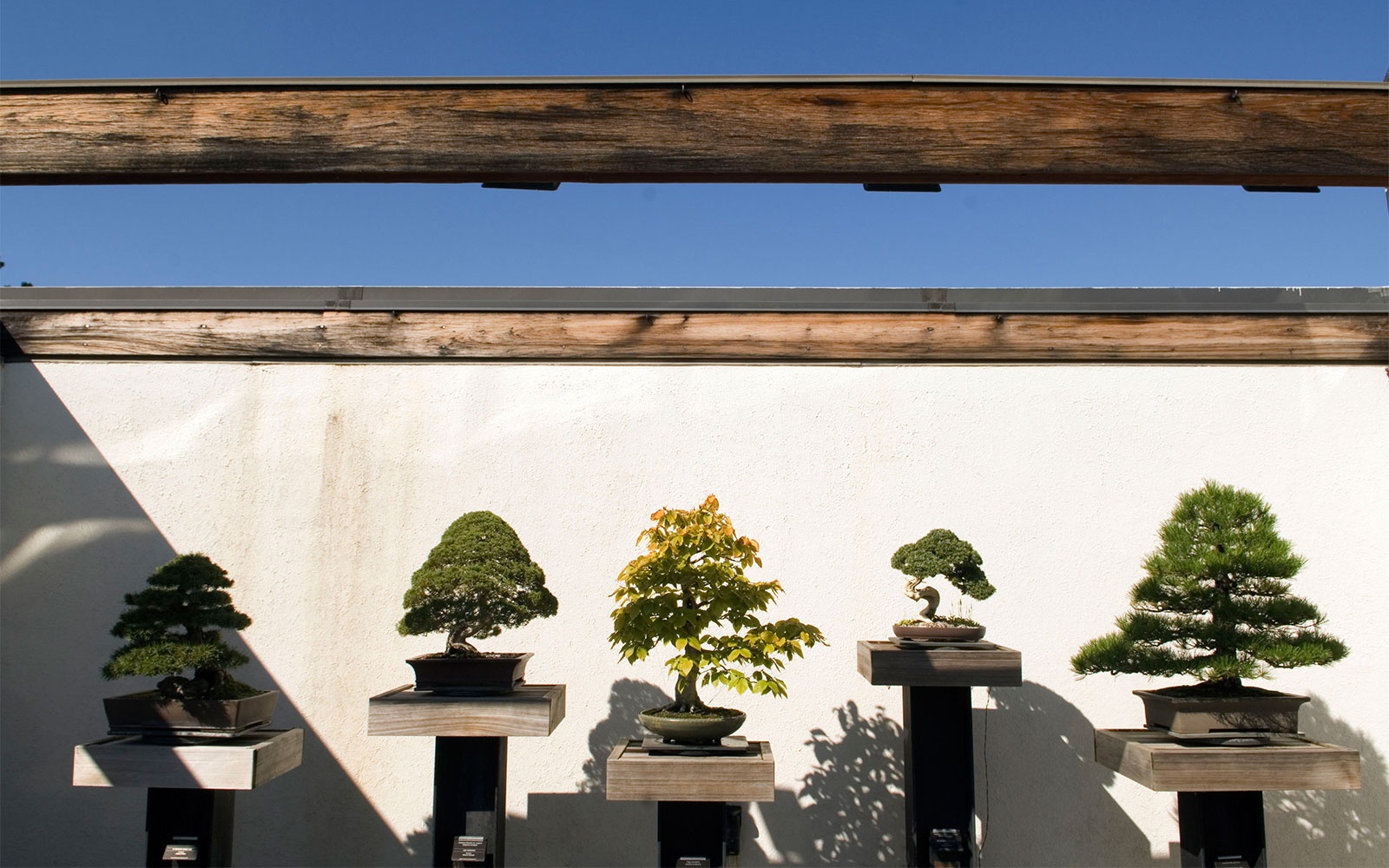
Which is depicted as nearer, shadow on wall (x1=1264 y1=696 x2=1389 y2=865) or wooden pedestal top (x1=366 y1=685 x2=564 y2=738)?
wooden pedestal top (x1=366 y1=685 x2=564 y2=738)

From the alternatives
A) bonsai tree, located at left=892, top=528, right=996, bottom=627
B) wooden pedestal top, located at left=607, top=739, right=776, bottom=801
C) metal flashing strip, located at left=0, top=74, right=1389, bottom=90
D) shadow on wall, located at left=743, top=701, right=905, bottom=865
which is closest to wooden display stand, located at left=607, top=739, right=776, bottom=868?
wooden pedestal top, located at left=607, top=739, right=776, bottom=801

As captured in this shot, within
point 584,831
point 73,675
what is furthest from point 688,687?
point 73,675

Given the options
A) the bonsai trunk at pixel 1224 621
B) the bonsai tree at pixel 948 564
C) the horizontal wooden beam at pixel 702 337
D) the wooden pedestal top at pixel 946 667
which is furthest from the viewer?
the horizontal wooden beam at pixel 702 337

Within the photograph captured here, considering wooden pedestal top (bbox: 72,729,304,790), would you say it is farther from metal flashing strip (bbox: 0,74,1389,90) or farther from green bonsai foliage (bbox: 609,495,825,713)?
metal flashing strip (bbox: 0,74,1389,90)

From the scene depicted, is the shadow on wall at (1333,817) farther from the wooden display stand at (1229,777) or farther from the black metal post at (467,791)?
the black metal post at (467,791)

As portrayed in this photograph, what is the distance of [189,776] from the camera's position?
2234 millimetres

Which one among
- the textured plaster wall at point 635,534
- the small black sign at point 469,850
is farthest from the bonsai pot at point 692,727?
the textured plaster wall at point 635,534

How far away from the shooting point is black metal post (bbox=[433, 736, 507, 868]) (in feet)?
7.93

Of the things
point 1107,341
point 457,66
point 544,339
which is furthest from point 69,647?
point 1107,341

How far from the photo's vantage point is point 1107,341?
3.12 metres

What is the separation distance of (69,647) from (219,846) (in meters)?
1.02

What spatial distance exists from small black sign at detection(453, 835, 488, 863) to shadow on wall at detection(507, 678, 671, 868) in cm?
53

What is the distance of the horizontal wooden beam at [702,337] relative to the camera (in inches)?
122

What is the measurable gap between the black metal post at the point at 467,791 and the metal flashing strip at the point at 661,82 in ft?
4.70
